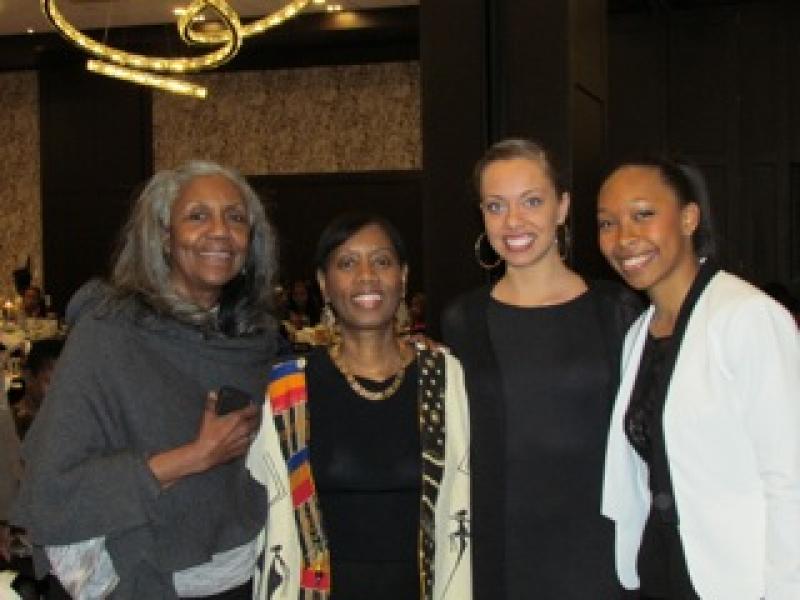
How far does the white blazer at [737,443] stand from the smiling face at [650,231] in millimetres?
111

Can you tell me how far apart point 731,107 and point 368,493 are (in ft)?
30.2

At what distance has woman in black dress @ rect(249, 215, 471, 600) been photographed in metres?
2.29

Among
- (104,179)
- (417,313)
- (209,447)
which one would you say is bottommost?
(417,313)

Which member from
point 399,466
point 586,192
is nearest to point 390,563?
point 399,466

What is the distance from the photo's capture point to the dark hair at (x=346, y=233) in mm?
2387

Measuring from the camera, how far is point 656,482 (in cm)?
224

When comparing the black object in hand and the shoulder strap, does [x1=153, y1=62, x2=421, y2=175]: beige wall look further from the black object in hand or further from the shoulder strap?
the black object in hand

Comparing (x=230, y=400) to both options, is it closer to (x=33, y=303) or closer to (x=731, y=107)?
(x=33, y=303)

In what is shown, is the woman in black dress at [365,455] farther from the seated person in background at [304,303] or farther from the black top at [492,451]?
the seated person in background at [304,303]

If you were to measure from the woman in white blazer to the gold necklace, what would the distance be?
0.51 m

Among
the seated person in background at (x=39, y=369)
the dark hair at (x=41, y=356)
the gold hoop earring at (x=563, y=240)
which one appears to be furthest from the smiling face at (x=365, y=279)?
the dark hair at (x=41, y=356)

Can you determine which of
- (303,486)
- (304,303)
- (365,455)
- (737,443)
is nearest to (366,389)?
(365,455)

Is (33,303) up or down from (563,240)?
down

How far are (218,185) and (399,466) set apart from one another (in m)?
0.77
